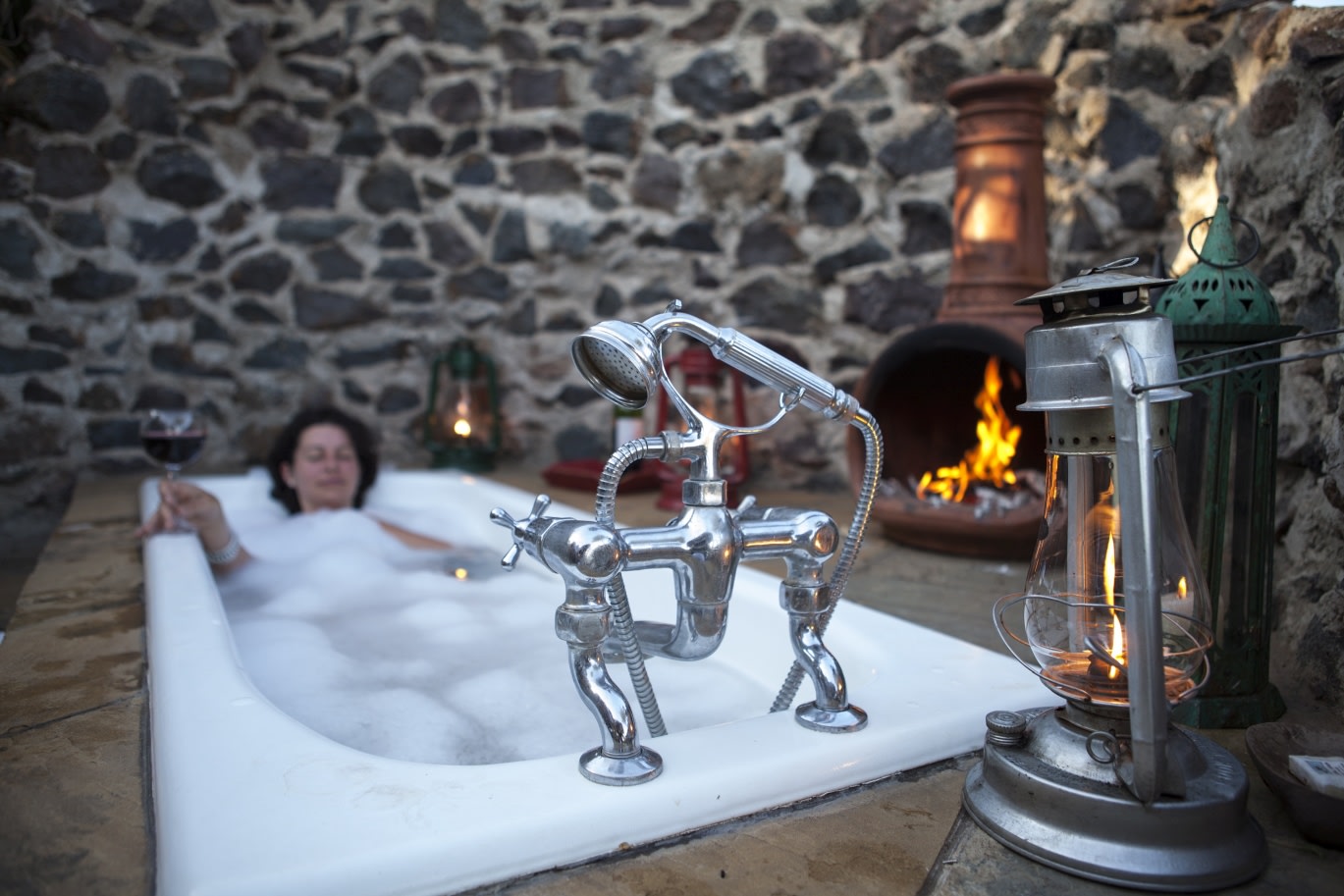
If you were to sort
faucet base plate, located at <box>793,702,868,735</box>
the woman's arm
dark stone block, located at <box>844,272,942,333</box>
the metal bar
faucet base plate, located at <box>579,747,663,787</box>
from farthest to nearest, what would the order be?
dark stone block, located at <box>844,272,942,333</box>
the woman's arm
faucet base plate, located at <box>793,702,868,735</box>
faucet base plate, located at <box>579,747,663,787</box>
the metal bar

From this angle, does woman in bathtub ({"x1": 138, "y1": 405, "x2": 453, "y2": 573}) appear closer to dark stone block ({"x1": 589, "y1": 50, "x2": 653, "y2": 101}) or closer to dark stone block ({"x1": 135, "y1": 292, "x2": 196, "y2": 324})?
dark stone block ({"x1": 135, "y1": 292, "x2": 196, "y2": 324})

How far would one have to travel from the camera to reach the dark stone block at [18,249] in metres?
2.98

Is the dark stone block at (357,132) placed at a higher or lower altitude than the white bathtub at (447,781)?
higher

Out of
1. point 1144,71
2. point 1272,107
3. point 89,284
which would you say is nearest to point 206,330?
point 89,284

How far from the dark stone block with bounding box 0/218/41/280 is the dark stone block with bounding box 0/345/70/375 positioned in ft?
0.75

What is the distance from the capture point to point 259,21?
10.6ft

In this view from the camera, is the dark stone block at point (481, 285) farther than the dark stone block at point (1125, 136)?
Yes

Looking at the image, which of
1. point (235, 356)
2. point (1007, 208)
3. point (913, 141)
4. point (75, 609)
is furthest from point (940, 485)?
point (235, 356)

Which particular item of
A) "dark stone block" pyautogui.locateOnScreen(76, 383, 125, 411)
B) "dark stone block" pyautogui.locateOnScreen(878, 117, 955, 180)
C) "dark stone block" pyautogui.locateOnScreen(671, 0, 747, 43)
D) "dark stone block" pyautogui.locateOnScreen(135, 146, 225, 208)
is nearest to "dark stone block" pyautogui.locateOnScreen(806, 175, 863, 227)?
"dark stone block" pyautogui.locateOnScreen(878, 117, 955, 180)

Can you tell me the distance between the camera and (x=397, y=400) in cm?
354

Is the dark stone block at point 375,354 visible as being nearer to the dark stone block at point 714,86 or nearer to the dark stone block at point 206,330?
the dark stone block at point 206,330

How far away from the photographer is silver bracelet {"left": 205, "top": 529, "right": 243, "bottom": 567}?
82.7 inches

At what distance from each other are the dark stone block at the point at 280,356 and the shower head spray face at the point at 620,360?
9.17 feet

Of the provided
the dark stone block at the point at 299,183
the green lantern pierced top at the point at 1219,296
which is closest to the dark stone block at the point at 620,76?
the dark stone block at the point at 299,183
